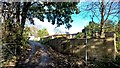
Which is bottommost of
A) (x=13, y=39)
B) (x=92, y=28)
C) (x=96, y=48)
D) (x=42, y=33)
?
(x=42, y=33)

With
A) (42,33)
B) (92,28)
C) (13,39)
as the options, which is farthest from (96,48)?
(42,33)

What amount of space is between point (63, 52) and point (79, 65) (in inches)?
169

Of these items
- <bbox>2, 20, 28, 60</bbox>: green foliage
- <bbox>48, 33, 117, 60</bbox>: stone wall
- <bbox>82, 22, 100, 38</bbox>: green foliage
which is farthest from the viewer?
<bbox>82, 22, 100, 38</bbox>: green foliage

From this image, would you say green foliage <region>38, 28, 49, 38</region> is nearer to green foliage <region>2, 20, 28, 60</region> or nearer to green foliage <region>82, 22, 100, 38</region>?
green foliage <region>82, 22, 100, 38</region>

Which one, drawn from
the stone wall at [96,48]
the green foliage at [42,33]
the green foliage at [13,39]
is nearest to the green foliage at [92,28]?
the stone wall at [96,48]

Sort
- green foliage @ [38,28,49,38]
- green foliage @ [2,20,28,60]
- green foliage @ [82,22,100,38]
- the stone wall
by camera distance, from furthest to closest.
Result: 1. green foliage @ [38,28,49,38]
2. green foliage @ [82,22,100,38]
3. the stone wall
4. green foliage @ [2,20,28,60]

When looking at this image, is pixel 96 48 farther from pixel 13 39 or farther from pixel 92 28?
pixel 13 39

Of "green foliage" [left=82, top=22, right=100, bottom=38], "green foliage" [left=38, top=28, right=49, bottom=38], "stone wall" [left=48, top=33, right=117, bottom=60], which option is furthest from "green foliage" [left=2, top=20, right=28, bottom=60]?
"green foliage" [left=38, top=28, right=49, bottom=38]

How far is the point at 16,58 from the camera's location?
14.1 m

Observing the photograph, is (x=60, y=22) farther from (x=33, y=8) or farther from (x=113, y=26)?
(x=113, y=26)

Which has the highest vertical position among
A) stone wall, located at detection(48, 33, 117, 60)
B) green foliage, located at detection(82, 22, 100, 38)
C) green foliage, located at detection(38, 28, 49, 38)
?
green foliage, located at detection(82, 22, 100, 38)

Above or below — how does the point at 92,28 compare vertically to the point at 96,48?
above

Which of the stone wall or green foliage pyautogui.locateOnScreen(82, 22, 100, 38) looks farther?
green foliage pyautogui.locateOnScreen(82, 22, 100, 38)

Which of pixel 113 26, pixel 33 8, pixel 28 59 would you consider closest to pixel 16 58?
pixel 28 59
